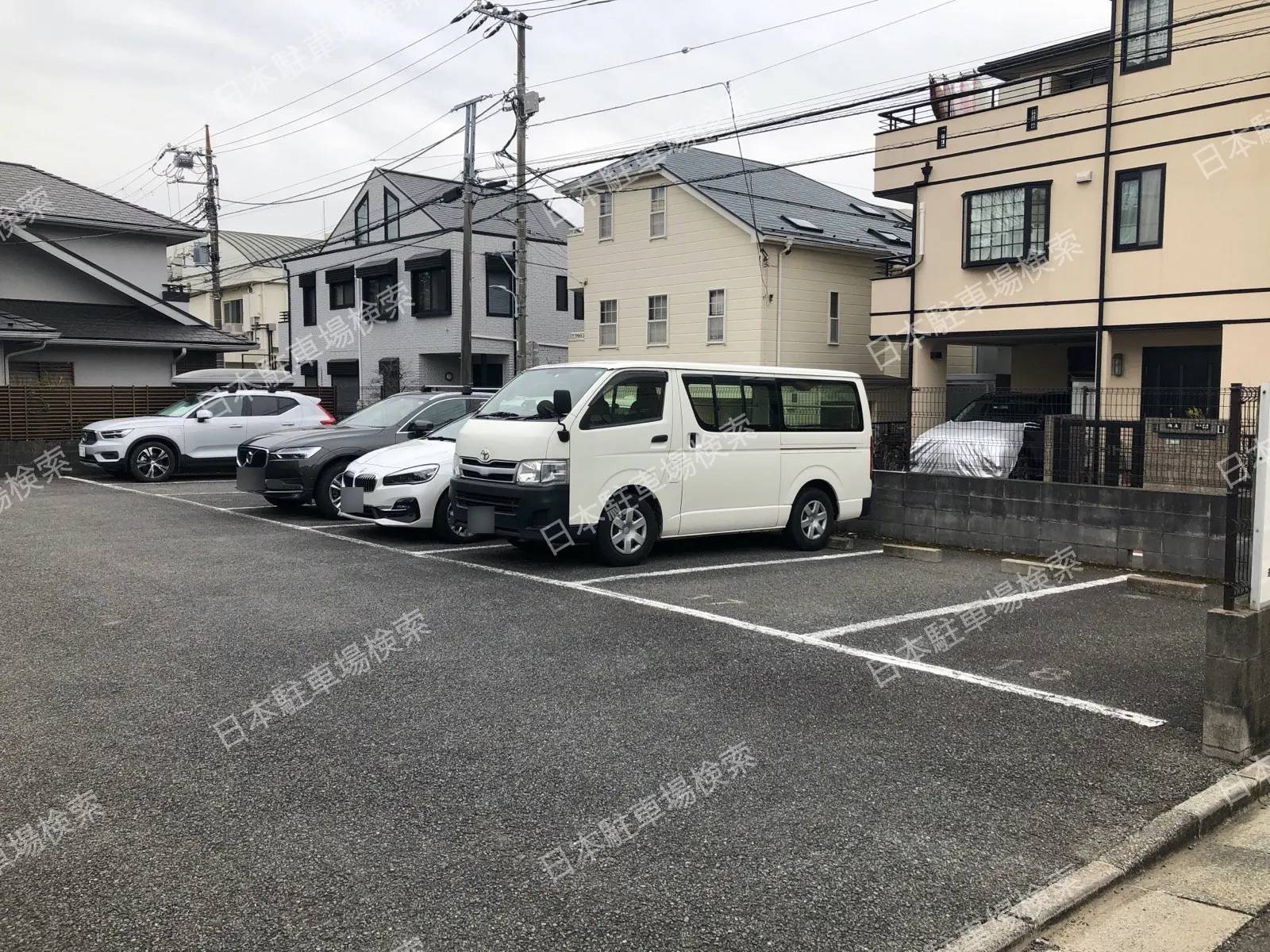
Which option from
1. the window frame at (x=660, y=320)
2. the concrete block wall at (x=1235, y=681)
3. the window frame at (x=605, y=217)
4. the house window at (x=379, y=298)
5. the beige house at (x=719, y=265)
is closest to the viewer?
the concrete block wall at (x=1235, y=681)

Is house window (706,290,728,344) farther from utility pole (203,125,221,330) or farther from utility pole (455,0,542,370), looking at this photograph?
utility pole (203,125,221,330)

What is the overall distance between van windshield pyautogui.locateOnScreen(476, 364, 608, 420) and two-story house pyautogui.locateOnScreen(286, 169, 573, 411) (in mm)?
20424

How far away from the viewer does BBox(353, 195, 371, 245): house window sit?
34.4 metres

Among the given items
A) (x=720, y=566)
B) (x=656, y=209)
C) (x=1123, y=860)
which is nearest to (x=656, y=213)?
(x=656, y=209)

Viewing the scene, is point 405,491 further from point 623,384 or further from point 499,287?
point 499,287

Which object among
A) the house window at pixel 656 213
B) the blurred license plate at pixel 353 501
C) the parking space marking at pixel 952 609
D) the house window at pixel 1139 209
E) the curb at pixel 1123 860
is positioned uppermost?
the house window at pixel 656 213

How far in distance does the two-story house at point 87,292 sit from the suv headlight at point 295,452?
398 inches

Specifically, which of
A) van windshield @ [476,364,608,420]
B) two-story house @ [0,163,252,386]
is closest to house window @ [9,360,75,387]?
two-story house @ [0,163,252,386]

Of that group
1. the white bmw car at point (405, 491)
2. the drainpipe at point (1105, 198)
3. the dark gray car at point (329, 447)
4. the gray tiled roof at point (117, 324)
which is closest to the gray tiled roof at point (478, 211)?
the gray tiled roof at point (117, 324)

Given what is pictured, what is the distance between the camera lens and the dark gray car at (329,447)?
12.0 metres

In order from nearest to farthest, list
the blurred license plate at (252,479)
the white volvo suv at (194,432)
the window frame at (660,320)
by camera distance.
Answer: the blurred license plate at (252,479), the white volvo suv at (194,432), the window frame at (660,320)

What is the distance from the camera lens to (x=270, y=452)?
12250 mm

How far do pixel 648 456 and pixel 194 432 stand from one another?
10.9 metres

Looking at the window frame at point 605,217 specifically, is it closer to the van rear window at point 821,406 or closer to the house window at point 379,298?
the house window at point 379,298
